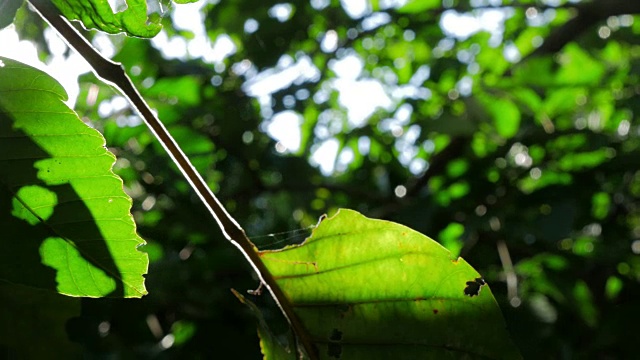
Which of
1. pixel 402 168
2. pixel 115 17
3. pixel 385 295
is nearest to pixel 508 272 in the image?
pixel 402 168

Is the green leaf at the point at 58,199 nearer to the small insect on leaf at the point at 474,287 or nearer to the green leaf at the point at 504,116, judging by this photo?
the small insect on leaf at the point at 474,287

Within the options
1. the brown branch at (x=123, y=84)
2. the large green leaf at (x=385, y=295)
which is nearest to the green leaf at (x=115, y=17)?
the brown branch at (x=123, y=84)

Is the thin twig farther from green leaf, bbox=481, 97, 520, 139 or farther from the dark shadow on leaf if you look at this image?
the dark shadow on leaf

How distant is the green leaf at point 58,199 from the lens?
1.51 ft

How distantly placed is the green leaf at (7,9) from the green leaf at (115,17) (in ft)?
0.12

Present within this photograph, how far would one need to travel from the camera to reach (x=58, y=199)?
0.47 m

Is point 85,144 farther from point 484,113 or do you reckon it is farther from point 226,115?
point 484,113

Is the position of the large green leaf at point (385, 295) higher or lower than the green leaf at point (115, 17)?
lower

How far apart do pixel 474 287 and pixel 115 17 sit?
33 cm

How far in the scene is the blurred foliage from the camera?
1231mm

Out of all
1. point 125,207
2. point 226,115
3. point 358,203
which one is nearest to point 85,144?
point 125,207

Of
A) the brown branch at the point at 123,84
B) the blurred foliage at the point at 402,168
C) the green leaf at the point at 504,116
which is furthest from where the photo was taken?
the green leaf at the point at 504,116

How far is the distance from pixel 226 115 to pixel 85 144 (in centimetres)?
101

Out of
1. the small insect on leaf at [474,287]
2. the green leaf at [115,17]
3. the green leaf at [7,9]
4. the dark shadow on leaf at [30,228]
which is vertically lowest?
the small insect on leaf at [474,287]
